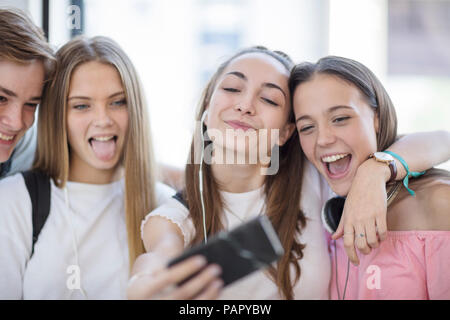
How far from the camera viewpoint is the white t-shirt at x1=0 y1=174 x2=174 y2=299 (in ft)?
3.25

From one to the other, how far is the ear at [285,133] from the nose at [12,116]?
652 millimetres

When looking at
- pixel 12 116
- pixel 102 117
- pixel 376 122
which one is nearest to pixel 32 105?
pixel 12 116

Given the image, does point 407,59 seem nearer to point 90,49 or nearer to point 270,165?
point 270,165

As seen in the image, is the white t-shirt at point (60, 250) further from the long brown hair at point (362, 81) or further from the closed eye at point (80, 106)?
the long brown hair at point (362, 81)

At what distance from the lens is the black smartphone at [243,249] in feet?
1.96

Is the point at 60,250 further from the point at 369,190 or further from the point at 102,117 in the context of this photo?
the point at 369,190

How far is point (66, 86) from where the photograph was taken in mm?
1021

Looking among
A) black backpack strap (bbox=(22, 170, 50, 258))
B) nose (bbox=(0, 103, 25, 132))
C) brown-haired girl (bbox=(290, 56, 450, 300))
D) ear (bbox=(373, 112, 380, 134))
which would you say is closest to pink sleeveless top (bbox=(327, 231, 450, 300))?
brown-haired girl (bbox=(290, 56, 450, 300))

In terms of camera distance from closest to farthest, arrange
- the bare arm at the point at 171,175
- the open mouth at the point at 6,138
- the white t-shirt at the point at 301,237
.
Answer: the white t-shirt at the point at 301,237 → the open mouth at the point at 6,138 → the bare arm at the point at 171,175

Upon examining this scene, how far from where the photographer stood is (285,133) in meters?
1.02

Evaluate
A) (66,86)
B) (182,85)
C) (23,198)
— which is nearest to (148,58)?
(182,85)

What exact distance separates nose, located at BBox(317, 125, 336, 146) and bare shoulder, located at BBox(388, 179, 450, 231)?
215 millimetres

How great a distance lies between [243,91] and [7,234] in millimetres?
684

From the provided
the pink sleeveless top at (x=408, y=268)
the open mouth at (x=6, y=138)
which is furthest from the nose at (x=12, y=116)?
the pink sleeveless top at (x=408, y=268)
